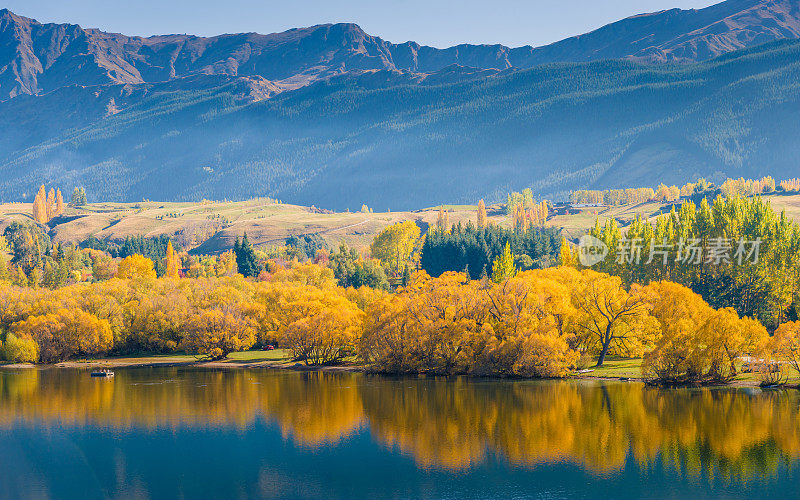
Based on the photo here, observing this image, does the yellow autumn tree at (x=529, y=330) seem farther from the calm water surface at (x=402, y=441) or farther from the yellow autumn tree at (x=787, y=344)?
the yellow autumn tree at (x=787, y=344)

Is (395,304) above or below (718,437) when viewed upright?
above

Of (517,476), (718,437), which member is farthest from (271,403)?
(718,437)

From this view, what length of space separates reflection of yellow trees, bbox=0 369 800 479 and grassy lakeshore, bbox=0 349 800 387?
588 cm

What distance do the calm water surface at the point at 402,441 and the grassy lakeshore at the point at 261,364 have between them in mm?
6172

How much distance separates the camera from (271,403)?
280ft

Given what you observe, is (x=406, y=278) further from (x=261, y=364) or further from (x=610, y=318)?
(x=610, y=318)

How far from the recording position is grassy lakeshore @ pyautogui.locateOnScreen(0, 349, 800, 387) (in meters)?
95.7

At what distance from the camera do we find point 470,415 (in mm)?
75938

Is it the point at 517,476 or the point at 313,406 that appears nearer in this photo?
the point at 517,476

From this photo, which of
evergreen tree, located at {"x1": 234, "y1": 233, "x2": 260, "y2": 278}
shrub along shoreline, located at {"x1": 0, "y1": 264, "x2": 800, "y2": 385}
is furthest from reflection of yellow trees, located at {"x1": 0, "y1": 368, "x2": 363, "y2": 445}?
evergreen tree, located at {"x1": 234, "y1": 233, "x2": 260, "y2": 278}

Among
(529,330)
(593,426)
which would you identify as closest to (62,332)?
(529,330)

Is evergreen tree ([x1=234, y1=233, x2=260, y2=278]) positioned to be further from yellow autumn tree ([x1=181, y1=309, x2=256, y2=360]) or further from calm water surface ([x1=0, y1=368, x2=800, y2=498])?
calm water surface ([x1=0, y1=368, x2=800, y2=498])

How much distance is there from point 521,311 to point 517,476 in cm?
4341

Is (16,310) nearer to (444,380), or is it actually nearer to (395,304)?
(395,304)
